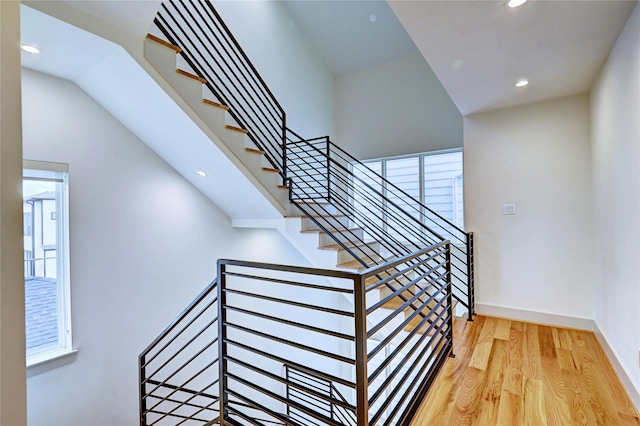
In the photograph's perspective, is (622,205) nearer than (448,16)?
No

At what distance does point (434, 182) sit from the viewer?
4602 millimetres

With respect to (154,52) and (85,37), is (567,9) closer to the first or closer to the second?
(154,52)

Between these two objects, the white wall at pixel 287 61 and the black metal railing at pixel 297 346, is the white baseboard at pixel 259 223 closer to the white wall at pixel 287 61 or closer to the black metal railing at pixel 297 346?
the black metal railing at pixel 297 346

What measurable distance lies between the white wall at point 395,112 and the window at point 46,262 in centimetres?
420

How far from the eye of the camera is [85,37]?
1.79 meters

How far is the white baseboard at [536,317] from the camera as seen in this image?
296cm

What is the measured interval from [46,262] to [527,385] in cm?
368

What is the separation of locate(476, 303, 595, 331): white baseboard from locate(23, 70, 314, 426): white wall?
339 centimetres

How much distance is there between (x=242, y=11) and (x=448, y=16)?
3.36 meters

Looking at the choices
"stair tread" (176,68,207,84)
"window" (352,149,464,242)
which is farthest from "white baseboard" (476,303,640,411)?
"stair tread" (176,68,207,84)

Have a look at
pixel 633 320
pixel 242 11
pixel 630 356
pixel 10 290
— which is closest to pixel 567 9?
pixel 633 320

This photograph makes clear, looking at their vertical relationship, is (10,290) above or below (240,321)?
above

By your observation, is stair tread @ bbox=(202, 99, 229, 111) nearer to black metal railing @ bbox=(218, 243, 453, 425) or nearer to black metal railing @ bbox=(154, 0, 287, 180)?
black metal railing @ bbox=(154, 0, 287, 180)

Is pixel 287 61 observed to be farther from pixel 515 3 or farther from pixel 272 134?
pixel 515 3
